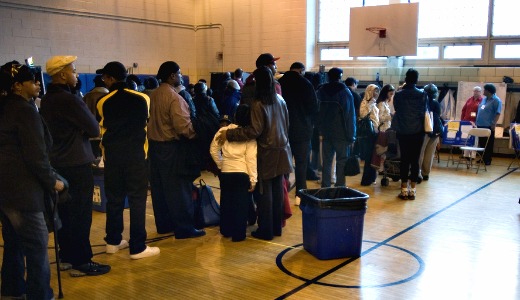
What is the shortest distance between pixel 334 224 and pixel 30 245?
86.8 inches

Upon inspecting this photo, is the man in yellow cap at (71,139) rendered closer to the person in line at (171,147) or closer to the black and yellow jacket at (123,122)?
the black and yellow jacket at (123,122)

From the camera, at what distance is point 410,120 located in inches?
229

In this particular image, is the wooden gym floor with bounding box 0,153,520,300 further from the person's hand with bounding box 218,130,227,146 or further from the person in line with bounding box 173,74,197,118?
the person in line with bounding box 173,74,197,118

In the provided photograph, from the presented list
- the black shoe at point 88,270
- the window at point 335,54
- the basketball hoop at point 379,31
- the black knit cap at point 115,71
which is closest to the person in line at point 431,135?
the basketball hoop at point 379,31

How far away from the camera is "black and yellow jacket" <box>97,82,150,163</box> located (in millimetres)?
3785

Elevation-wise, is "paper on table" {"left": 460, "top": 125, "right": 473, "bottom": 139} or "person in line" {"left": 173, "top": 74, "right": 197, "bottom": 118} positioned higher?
"person in line" {"left": 173, "top": 74, "right": 197, "bottom": 118}

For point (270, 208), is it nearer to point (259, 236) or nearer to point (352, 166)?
point (259, 236)

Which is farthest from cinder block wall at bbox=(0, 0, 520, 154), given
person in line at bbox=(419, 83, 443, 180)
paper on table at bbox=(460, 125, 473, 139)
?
person in line at bbox=(419, 83, 443, 180)

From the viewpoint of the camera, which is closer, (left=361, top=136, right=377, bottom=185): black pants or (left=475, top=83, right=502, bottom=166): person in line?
(left=361, top=136, right=377, bottom=185): black pants

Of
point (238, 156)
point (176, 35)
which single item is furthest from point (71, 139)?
point (176, 35)

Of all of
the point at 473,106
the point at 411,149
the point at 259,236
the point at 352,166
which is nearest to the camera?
the point at 259,236

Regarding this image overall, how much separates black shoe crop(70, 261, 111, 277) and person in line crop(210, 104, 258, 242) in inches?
48.4

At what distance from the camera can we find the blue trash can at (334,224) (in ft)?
12.9

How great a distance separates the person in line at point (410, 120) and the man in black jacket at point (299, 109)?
120cm
